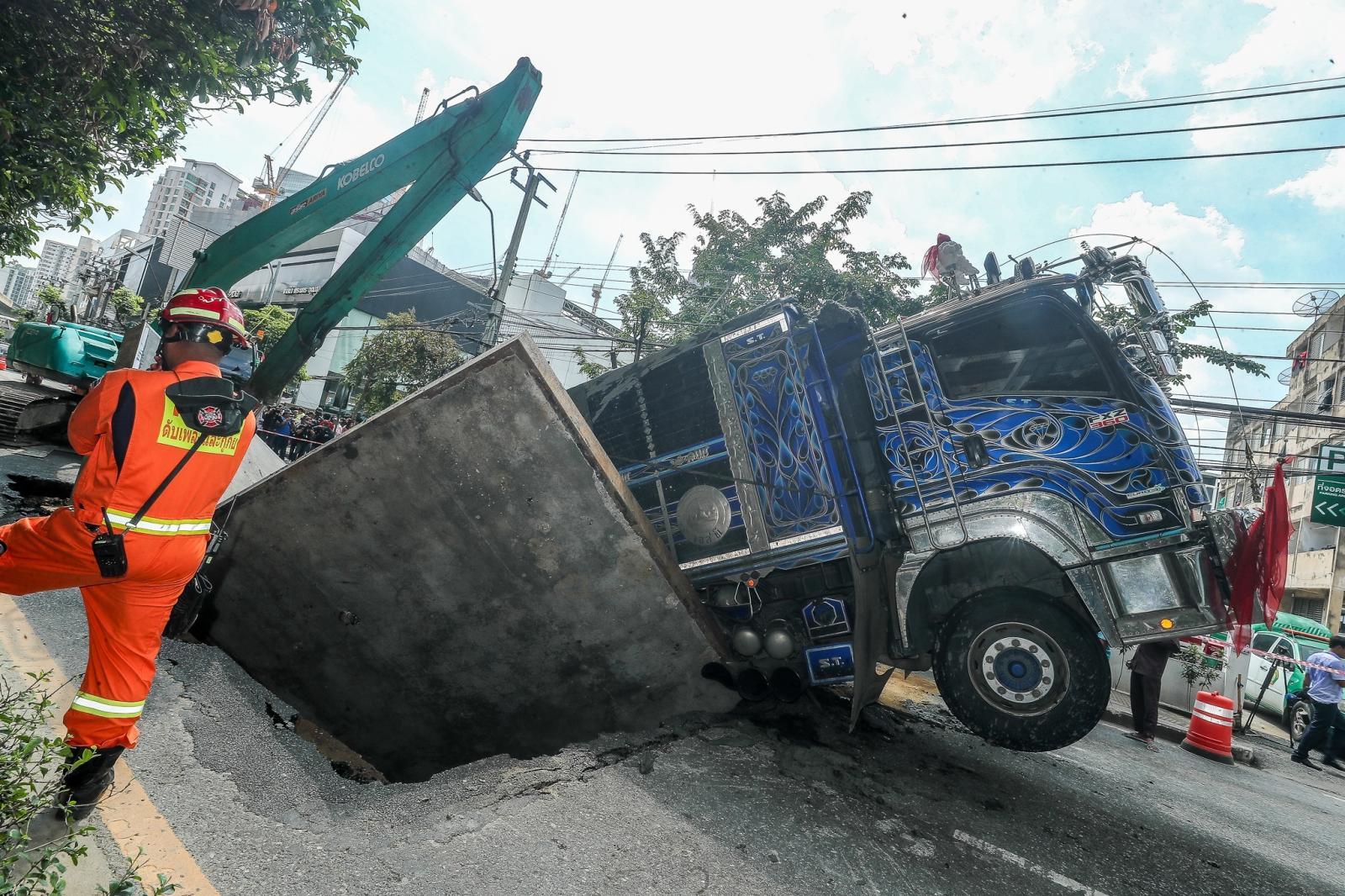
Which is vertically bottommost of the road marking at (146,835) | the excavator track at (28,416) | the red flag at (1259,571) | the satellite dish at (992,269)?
the excavator track at (28,416)

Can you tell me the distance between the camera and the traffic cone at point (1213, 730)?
7215mm

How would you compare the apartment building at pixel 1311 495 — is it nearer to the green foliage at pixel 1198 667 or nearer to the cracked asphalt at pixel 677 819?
the green foliage at pixel 1198 667

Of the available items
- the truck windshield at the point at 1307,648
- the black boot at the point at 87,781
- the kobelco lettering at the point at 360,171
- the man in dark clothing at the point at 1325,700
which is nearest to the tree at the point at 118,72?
the kobelco lettering at the point at 360,171

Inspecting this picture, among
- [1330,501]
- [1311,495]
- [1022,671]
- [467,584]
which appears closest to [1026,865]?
[1022,671]

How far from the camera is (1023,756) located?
499 cm

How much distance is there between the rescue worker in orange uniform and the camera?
2.23 metres

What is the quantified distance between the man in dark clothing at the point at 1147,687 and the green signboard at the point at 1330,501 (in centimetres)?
653

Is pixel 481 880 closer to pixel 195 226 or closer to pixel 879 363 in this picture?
pixel 879 363

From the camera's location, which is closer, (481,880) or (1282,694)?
(481,880)

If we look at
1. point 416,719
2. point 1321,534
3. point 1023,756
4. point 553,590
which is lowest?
point 416,719

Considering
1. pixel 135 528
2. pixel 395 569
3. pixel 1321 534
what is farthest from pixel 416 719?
pixel 1321 534

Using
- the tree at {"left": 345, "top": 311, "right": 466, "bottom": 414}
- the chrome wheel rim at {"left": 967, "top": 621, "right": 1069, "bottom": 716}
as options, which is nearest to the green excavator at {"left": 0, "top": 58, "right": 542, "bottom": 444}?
the chrome wheel rim at {"left": 967, "top": 621, "right": 1069, "bottom": 716}

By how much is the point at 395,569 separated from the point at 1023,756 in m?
4.64

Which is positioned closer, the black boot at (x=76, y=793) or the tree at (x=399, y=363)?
the black boot at (x=76, y=793)
